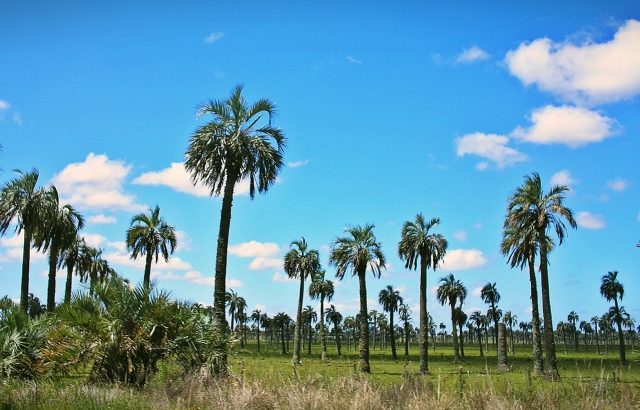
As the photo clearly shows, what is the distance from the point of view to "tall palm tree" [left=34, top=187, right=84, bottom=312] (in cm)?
2998

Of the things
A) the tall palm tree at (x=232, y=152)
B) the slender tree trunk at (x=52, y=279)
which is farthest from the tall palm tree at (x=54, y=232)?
the tall palm tree at (x=232, y=152)

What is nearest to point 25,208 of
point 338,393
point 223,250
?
point 223,250

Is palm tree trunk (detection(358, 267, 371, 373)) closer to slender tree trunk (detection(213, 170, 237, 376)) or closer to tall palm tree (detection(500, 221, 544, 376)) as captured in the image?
tall palm tree (detection(500, 221, 544, 376))

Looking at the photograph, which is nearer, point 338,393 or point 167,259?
point 338,393

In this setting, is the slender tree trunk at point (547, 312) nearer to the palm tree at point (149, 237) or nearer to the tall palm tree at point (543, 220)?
Result: the tall palm tree at point (543, 220)

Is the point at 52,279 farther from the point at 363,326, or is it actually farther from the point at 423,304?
the point at 423,304

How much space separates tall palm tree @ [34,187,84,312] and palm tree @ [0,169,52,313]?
84 cm

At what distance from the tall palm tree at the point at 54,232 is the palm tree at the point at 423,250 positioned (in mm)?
24255

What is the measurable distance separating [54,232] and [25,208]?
418 centimetres

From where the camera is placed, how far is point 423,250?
43500 mm

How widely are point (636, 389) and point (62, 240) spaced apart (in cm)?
3112

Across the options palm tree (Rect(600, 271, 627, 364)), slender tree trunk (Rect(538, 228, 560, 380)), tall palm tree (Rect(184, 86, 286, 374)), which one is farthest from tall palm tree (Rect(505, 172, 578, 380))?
palm tree (Rect(600, 271, 627, 364))

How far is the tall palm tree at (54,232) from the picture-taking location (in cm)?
2998

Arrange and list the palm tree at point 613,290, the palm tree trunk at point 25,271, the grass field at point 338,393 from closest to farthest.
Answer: the grass field at point 338,393 < the palm tree trunk at point 25,271 < the palm tree at point 613,290
